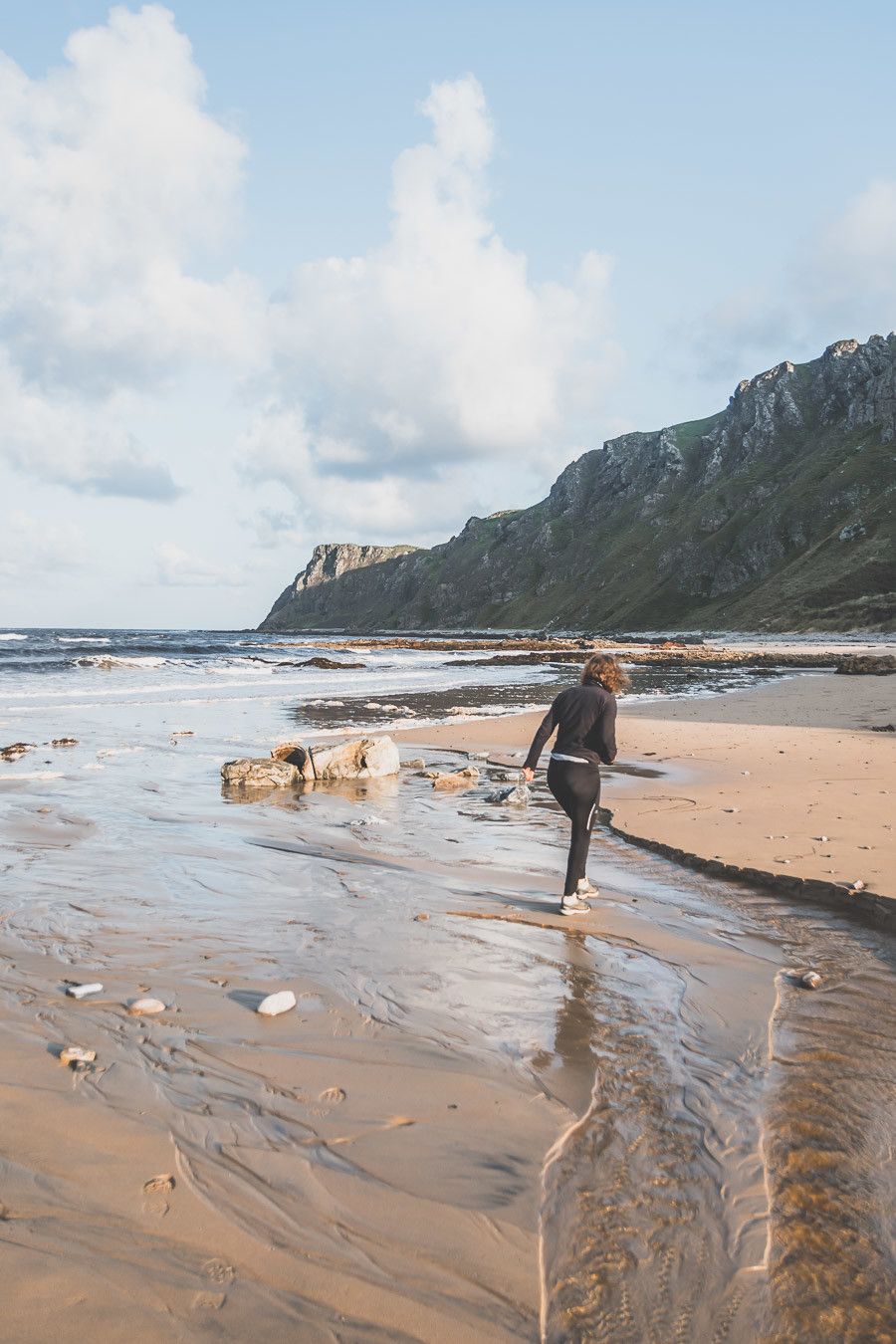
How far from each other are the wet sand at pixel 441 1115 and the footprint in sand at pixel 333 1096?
0.8 inches

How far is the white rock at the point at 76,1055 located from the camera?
152 inches

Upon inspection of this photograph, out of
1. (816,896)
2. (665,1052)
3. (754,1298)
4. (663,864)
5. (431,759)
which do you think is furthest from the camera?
(431,759)

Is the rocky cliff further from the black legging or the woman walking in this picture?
the black legging

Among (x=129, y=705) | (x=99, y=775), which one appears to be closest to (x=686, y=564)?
(x=129, y=705)

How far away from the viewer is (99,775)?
41.9ft

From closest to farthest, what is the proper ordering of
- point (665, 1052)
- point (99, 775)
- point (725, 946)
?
1. point (665, 1052)
2. point (725, 946)
3. point (99, 775)

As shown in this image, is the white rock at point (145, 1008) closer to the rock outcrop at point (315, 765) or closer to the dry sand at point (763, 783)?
the dry sand at point (763, 783)

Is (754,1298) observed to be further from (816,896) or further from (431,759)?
(431,759)

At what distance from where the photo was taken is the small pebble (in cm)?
464

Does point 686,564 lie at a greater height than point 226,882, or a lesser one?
greater

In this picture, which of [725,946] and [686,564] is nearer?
[725,946]

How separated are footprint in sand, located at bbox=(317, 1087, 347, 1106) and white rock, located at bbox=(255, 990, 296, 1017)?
89cm

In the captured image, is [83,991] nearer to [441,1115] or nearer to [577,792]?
[441,1115]

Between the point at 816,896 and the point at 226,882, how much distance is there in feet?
17.4
